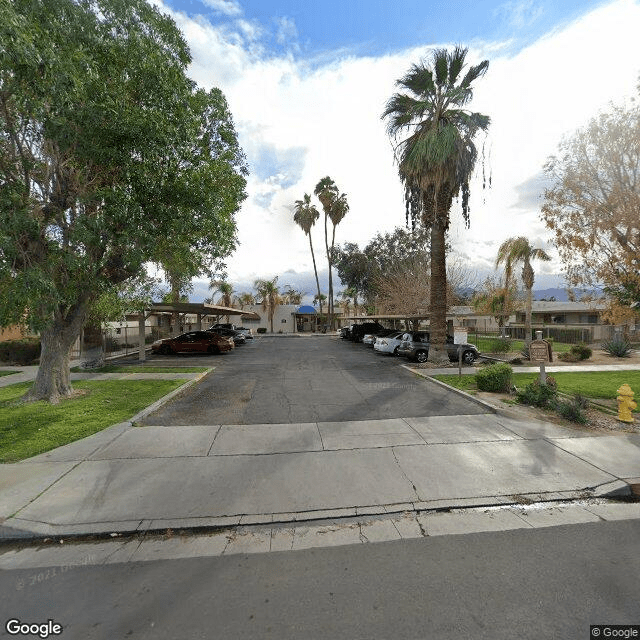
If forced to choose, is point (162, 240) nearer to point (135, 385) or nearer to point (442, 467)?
point (135, 385)

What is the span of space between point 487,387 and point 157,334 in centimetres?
2465

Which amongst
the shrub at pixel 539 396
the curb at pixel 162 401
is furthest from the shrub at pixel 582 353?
the curb at pixel 162 401

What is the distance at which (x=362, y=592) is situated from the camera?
10.4ft

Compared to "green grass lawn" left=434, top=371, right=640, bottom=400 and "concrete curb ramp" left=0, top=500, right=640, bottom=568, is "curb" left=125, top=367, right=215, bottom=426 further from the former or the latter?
"green grass lawn" left=434, top=371, right=640, bottom=400

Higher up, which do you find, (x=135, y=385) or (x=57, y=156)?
(x=57, y=156)

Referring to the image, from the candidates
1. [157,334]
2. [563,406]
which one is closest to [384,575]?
[563,406]

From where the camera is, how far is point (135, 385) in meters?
11.8

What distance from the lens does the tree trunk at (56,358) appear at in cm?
971

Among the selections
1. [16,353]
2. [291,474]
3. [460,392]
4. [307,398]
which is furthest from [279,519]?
[16,353]

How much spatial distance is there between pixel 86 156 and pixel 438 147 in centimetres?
1185

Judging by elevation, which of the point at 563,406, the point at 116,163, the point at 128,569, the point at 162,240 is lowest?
the point at 128,569

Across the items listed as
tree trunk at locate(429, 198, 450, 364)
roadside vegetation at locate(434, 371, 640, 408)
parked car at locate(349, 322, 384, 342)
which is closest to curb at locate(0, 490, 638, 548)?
roadside vegetation at locate(434, 371, 640, 408)

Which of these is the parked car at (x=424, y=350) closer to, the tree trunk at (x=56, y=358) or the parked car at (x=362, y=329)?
the parked car at (x=362, y=329)

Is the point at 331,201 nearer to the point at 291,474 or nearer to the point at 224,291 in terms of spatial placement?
the point at 224,291
